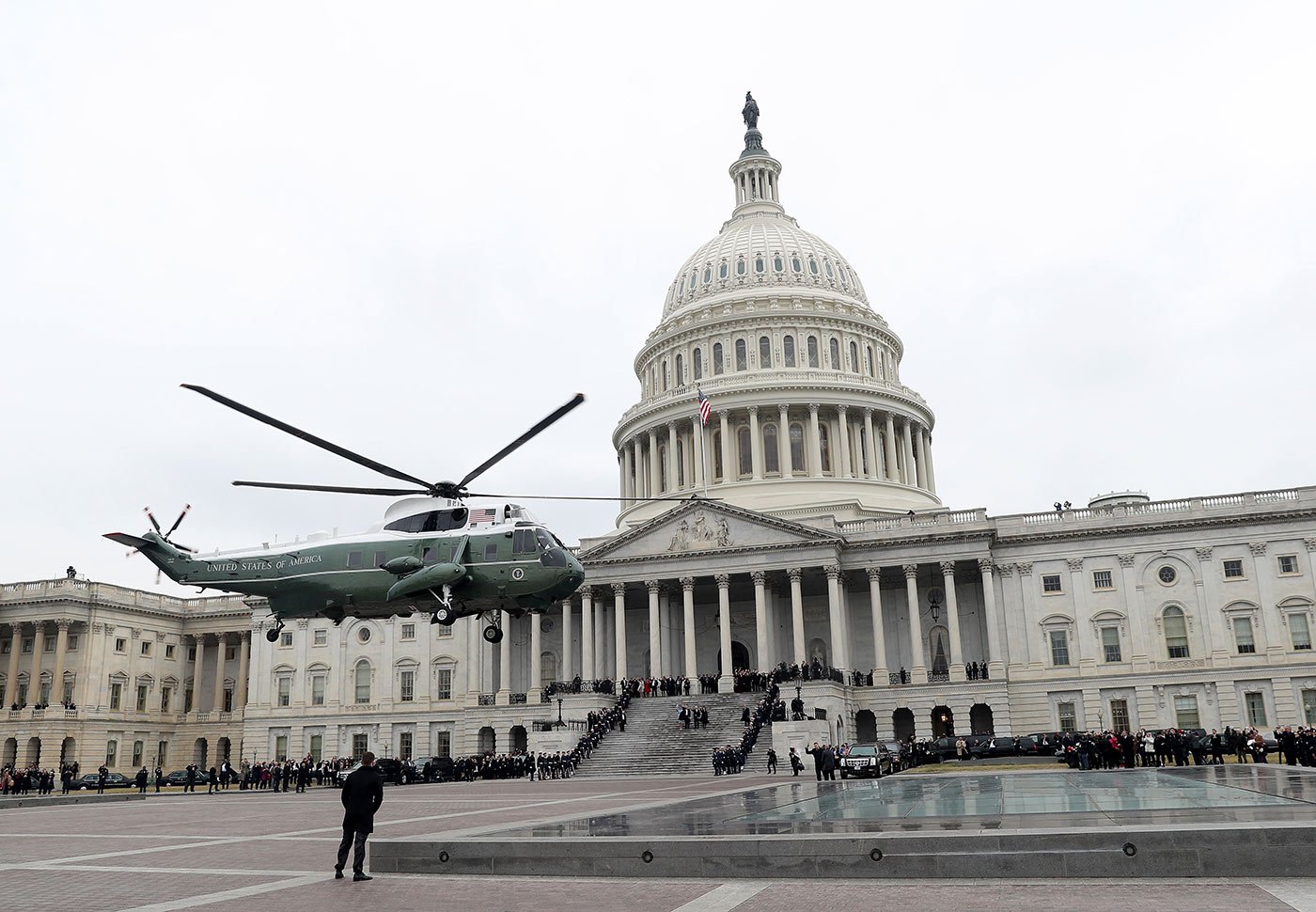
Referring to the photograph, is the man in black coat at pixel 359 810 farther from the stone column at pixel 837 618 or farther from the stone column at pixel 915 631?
the stone column at pixel 915 631

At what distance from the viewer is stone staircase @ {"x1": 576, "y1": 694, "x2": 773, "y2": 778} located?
56375 millimetres

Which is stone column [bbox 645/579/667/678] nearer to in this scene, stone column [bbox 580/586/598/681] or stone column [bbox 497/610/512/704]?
stone column [bbox 580/586/598/681]

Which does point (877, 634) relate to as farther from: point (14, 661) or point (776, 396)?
point (14, 661)

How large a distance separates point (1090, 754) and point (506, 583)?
24886mm

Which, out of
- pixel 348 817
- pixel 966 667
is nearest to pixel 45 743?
→ pixel 966 667

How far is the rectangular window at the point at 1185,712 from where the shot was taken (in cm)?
6706

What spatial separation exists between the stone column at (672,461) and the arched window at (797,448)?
943cm

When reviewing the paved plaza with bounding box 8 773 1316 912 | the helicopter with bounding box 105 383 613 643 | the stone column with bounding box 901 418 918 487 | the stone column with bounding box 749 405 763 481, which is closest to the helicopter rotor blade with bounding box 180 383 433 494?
the helicopter with bounding box 105 383 613 643

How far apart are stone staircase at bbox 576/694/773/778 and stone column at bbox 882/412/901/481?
31043mm

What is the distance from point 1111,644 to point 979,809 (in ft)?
180

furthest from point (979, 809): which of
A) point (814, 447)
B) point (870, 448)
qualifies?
point (870, 448)

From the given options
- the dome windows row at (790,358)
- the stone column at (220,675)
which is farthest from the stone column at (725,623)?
the stone column at (220,675)

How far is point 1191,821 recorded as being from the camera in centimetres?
1484

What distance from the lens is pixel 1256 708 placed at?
66.1 metres
